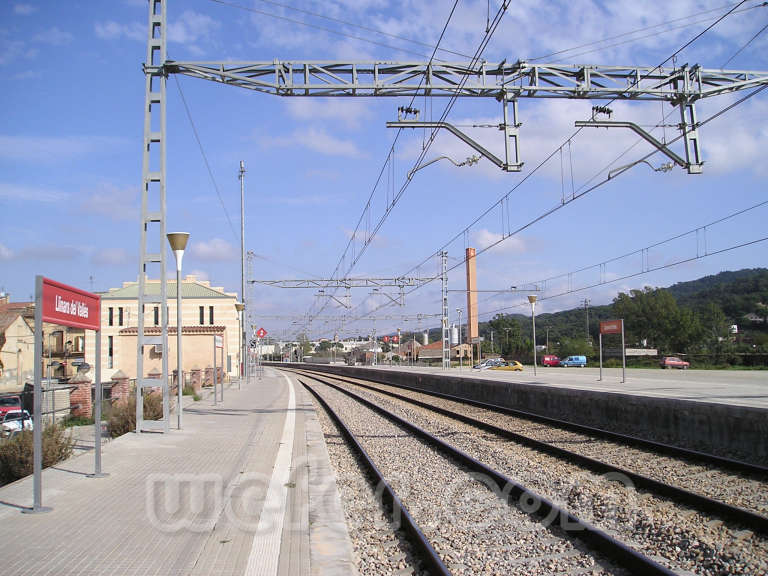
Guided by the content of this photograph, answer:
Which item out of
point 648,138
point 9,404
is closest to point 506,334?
point 9,404

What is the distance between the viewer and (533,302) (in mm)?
37156

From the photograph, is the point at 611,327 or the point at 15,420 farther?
the point at 611,327

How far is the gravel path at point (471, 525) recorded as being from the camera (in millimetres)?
5828

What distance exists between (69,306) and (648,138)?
11.1 m

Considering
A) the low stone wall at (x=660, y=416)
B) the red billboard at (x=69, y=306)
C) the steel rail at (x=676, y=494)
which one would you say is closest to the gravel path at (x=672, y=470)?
the steel rail at (x=676, y=494)

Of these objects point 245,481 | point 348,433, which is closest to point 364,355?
point 348,433

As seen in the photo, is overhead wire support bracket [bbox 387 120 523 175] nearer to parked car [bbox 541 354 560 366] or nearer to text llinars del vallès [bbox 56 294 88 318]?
text llinars del vallès [bbox 56 294 88 318]

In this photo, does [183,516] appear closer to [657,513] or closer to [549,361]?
[657,513]

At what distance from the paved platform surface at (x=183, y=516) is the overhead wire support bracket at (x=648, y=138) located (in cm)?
850

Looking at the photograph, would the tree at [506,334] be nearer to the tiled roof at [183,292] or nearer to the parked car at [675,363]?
the tiled roof at [183,292]

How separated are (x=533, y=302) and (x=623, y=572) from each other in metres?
32.3

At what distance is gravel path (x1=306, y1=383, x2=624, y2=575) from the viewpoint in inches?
229

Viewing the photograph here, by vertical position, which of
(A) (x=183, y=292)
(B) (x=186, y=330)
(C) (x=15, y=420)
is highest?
(A) (x=183, y=292)

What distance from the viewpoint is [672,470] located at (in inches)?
404
